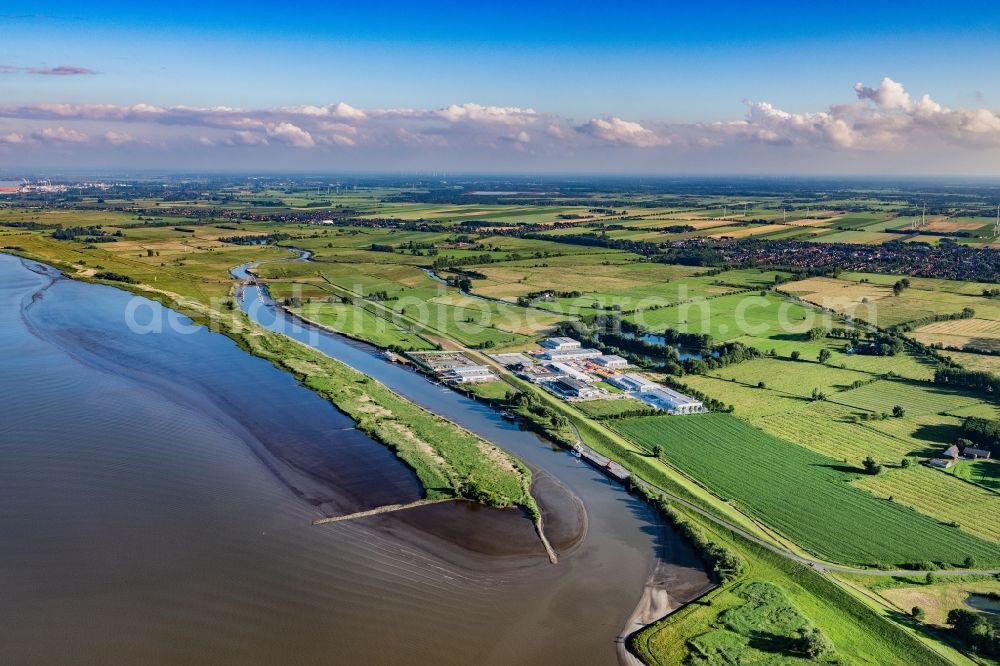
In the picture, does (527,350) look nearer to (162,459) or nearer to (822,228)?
(162,459)

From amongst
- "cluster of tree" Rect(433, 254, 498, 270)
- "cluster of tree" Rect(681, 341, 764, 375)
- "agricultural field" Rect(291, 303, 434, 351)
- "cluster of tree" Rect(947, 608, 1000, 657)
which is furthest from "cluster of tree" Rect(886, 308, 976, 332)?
"cluster of tree" Rect(433, 254, 498, 270)

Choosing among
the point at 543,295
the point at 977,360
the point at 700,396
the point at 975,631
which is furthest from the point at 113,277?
the point at 975,631

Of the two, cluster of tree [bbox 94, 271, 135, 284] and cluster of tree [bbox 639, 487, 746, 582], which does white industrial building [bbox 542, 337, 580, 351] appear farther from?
cluster of tree [bbox 94, 271, 135, 284]

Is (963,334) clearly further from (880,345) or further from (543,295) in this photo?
(543,295)

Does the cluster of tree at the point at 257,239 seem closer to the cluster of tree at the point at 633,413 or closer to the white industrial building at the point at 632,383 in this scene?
the white industrial building at the point at 632,383

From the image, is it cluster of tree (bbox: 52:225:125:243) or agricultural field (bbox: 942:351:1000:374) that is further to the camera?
cluster of tree (bbox: 52:225:125:243)

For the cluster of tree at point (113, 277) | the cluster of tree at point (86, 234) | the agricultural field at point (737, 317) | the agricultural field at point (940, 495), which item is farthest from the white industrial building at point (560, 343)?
the cluster of tree at point (86, 234)
